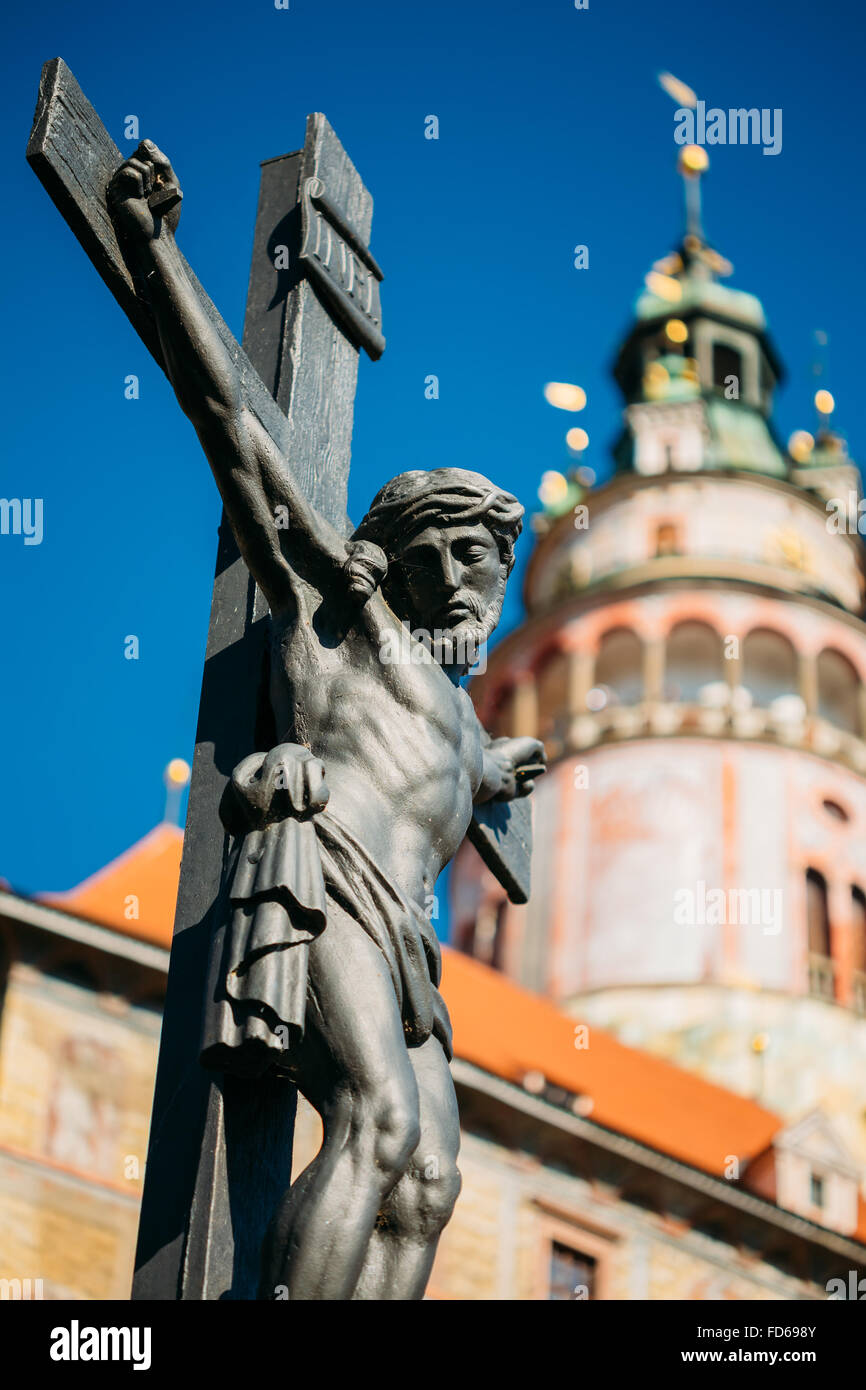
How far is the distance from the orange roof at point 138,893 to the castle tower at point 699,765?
31.5 feet

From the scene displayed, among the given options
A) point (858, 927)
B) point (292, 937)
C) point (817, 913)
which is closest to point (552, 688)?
point (817, 913)

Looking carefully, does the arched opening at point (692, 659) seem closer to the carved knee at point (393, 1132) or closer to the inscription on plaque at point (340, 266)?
the inscription on plaque at point (340, 266)

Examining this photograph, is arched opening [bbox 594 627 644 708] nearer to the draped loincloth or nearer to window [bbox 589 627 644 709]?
window [bbox 589 627 644 709]

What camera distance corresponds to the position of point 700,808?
34.5m

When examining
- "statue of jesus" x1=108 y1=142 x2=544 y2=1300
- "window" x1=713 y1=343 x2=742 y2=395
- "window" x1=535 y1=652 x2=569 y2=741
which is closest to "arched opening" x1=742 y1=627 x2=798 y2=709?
"window" x1=535 y1=652 x2=569 y2=741

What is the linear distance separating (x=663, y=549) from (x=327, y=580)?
34.9m

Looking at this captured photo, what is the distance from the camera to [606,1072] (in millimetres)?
29766

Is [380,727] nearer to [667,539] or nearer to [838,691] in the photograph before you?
[838,691]

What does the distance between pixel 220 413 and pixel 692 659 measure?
3376cm

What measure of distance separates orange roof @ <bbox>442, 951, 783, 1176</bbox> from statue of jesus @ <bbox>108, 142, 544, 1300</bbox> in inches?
910

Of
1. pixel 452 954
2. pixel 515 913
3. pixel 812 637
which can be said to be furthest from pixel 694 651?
pixel 452 954

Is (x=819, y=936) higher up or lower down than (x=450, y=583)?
higher up

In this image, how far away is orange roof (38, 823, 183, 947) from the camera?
21750 millimetres
